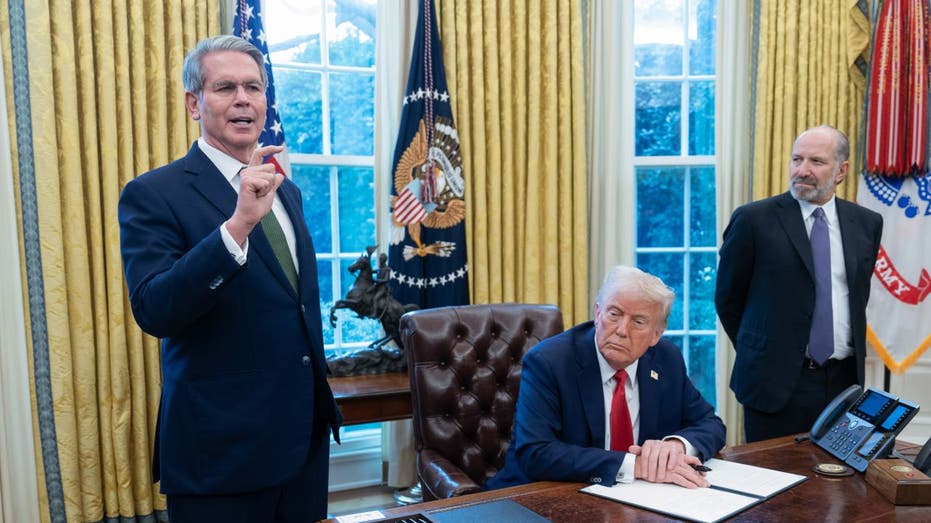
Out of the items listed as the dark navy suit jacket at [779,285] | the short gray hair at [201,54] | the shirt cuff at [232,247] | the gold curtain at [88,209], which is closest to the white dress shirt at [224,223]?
the shirt cuff at [232,247]

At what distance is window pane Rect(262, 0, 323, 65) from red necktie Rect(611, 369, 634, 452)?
257 cm

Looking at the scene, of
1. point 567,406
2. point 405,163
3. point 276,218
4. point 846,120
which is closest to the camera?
point 276,218

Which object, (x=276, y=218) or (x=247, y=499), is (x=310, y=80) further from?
(x=247, y=499)

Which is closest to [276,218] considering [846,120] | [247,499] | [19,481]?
[247,499]

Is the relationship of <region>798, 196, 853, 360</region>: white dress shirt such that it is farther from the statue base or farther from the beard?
the statue base

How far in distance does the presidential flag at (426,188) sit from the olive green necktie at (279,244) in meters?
1.90

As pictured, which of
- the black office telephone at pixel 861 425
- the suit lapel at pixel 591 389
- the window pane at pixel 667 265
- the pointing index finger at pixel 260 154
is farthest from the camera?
the window pane at pixel 667 265

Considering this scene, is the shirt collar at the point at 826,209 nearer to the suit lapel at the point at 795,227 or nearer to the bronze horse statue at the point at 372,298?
the suit lapel at the point at 795,227

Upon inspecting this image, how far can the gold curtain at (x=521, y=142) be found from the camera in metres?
3.64

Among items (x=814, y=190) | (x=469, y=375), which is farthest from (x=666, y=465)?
(x=814, y=190)

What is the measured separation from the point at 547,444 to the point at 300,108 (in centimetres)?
256

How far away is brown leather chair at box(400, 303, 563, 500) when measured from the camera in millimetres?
2289

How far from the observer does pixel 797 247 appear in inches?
102

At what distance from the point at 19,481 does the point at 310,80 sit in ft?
7.35
